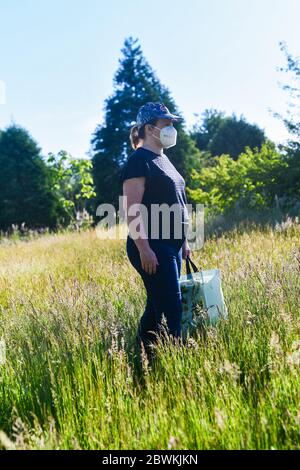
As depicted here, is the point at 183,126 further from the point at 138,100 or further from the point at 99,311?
the point at 99,311

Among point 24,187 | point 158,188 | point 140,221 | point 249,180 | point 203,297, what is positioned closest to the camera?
point 140,221

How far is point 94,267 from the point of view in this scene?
6.01 meters

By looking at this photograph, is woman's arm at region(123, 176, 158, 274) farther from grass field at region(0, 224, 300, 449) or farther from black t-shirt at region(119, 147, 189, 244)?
grass field at region(0, 224, 300, 449)

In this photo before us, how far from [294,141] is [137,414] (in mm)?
8823

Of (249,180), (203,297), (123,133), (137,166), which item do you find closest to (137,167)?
(137,166)

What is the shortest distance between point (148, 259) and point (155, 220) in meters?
0.27

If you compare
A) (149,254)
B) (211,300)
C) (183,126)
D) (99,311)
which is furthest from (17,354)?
(183,126)

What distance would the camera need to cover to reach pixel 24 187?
73.6ft

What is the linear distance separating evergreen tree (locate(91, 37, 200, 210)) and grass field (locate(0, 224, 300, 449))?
18308mm

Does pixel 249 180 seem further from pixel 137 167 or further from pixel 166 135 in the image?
pixel 137 167

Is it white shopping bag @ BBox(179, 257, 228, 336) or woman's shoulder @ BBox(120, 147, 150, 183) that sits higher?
woman's shoulder @ BBox(120, 147, 150, 183)

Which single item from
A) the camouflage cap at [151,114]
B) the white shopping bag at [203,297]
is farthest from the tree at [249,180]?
the camouflage cap at [151,114]

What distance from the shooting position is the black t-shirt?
2830 mm

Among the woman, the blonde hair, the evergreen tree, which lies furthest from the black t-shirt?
the evergreen tree
